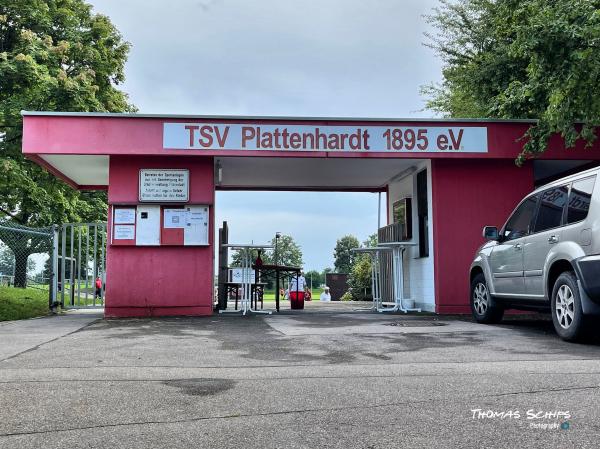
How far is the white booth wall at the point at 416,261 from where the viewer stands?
11.8 m

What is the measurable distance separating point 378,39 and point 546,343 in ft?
46.1

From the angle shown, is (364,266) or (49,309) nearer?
(49,309)

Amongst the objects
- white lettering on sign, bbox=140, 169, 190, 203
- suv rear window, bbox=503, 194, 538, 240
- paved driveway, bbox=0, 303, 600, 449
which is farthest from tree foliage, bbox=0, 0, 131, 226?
suv rear window, bbox=503, 194, 538, 240

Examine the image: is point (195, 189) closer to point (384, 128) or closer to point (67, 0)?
point (384, 128)

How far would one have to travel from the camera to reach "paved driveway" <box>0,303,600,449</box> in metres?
3.00

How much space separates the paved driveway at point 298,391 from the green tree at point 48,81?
14.1 metres

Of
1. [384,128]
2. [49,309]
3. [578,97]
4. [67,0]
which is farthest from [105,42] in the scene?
[578,97]

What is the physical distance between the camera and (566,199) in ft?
22.5

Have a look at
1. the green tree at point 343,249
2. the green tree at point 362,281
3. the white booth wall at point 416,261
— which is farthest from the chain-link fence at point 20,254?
the green tree at point 343,249

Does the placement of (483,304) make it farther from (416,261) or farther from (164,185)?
(164,185)

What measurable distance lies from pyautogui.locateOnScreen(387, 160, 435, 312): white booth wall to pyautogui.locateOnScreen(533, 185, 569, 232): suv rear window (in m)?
4.25

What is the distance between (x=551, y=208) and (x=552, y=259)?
75cm

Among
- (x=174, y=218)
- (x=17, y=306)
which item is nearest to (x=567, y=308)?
(x=174, y=218)

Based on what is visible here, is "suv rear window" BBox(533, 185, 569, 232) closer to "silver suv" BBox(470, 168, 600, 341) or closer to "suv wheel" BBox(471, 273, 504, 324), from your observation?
"silver suv" BBox(470, 168, 600, 341)
